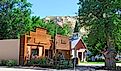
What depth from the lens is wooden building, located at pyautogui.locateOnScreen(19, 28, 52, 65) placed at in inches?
1678

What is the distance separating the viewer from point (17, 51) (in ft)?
142

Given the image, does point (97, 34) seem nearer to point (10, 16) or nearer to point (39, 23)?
point (10, 16)

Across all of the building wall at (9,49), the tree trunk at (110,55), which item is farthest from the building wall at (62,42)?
the tree trunk at (110,55)

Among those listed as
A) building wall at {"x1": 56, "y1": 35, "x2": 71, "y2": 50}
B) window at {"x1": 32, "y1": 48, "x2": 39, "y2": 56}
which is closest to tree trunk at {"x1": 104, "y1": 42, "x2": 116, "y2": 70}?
window at {"x1": 32, "y1": 48, "x2": 39, "y2": 56}

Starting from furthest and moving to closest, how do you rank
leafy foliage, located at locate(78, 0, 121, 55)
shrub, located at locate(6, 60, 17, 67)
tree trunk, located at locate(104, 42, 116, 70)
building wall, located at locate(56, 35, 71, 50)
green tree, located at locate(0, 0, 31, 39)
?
1. green tree, located at locate(0, 0, 31, 39)
2. building wall, located at locate(56, 35, 71, 50)
3. shrub, located at locate(6, 60, 17, 67)
4. tree trunk, located at locate(104, 42, 116, 70)
5. leafy foliage, located at locate(78, 0, 121, 55)

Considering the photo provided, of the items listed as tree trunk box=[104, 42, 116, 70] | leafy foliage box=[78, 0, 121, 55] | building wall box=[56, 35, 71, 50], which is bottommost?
tree trunk box=[104, 42, 116, 70]

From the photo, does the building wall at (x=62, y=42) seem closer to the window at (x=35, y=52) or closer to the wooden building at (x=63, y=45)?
the wooden building at (x=63, y=45)

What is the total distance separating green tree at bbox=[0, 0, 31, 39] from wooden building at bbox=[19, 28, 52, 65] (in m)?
12.1

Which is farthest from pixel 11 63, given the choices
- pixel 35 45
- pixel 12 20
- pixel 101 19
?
pixel 12 20

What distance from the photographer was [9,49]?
145ft

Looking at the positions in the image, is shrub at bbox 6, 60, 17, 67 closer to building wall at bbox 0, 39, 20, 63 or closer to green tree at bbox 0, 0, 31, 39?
building wall at bbox 0, 39, 20, 63

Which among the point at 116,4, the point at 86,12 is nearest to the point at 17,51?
the point at 86,12

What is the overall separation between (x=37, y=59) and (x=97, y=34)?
975 cm

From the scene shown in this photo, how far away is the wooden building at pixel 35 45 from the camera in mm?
42625
